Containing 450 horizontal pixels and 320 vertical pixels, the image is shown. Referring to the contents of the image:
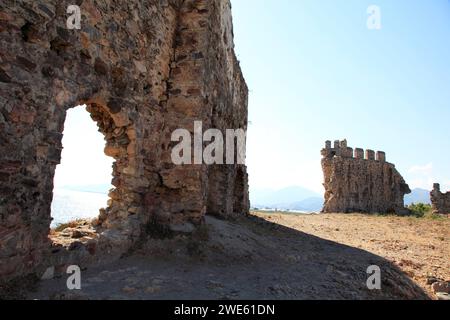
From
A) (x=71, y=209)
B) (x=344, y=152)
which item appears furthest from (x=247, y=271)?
(x=71, y=209)

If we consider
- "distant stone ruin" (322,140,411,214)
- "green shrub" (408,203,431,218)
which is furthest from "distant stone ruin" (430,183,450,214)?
"distant stone ruin" (322,140,411,214)

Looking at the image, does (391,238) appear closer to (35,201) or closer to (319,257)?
(319,257)

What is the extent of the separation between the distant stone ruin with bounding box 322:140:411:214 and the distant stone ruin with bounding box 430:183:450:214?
202 cm

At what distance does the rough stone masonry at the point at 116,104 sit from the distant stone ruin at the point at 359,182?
741 inches

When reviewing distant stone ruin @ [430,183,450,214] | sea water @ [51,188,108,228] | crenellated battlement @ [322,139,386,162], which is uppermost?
crenellated battlement @ [322,139,386,162]

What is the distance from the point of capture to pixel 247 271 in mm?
5520

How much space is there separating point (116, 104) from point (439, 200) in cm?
2671

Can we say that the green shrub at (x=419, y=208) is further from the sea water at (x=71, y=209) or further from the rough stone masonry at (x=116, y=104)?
the sea water at (x=71, y=209)

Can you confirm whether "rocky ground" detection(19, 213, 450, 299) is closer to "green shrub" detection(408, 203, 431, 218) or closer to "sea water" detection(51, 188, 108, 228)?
"sea water" detection(51, 188, 108, 228)

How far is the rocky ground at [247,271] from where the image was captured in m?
4.23

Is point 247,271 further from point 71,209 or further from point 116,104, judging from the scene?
point 71,209

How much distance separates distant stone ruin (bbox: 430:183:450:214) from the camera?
2520cm

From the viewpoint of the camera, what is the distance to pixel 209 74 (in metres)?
7.74
